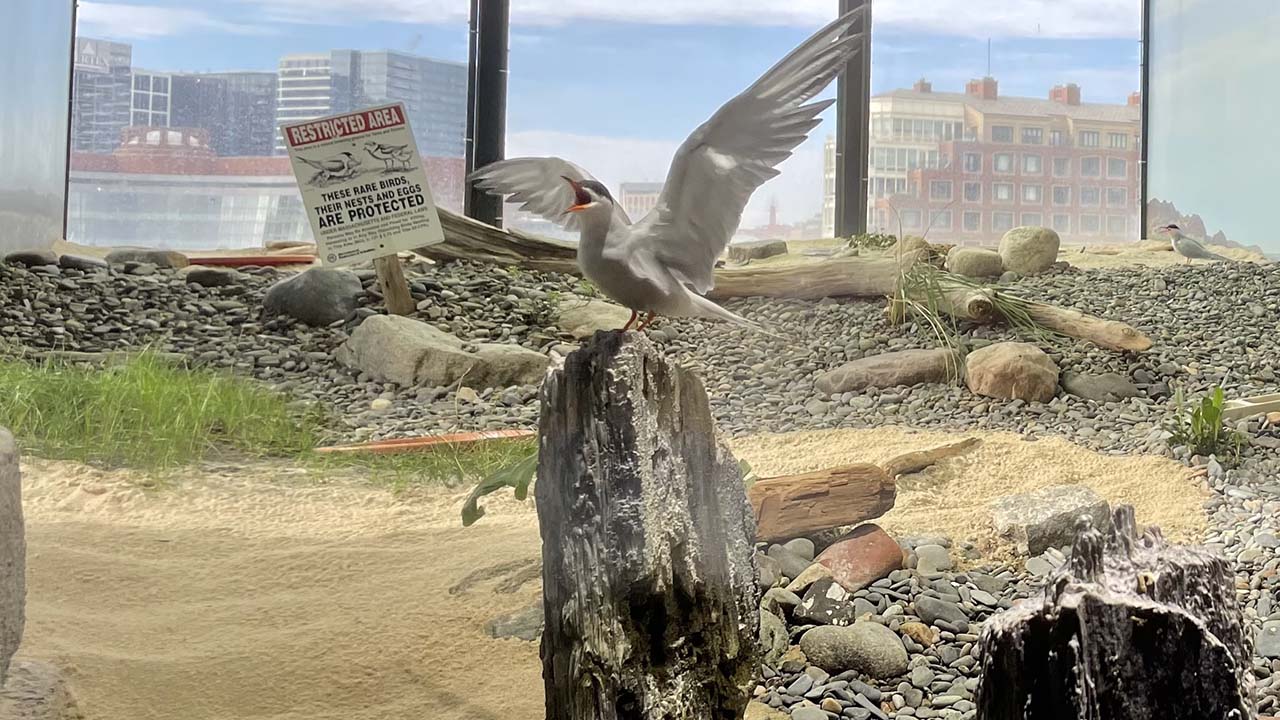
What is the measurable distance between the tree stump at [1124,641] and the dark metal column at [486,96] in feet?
3.47

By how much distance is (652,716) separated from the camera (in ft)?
4.00

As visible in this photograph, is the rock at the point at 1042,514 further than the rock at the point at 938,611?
Yes

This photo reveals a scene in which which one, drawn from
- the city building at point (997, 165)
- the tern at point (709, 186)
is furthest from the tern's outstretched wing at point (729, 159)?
the city building at point (997, 165)

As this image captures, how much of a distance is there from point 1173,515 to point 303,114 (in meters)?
1.54

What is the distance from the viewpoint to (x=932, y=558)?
1.67 metres

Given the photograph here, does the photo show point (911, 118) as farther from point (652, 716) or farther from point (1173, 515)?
point (652, 716)

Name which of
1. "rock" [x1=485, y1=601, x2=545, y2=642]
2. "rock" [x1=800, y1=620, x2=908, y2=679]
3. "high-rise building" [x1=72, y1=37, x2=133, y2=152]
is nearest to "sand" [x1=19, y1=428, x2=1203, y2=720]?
"rock" [x1=485, y1=601, x2=545, y2=642]

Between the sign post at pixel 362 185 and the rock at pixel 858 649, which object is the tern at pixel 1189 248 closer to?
the rock at pixel 858 649

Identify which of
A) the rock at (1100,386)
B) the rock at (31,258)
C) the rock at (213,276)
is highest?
the rock at (31,258)

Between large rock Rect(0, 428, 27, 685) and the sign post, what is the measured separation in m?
0.55

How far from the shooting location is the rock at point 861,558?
1629mm

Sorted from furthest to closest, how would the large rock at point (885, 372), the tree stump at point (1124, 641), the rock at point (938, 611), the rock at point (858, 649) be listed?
the large rock at point (885, 372) < the rock at point (938, 611) < the rock at point (858, 649) < the tree stump at point (1124, 641)

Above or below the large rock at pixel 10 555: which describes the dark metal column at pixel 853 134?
above

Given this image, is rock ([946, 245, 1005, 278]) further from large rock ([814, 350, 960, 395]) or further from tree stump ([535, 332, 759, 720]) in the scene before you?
tree stump ([535, 332, 759, 720])
